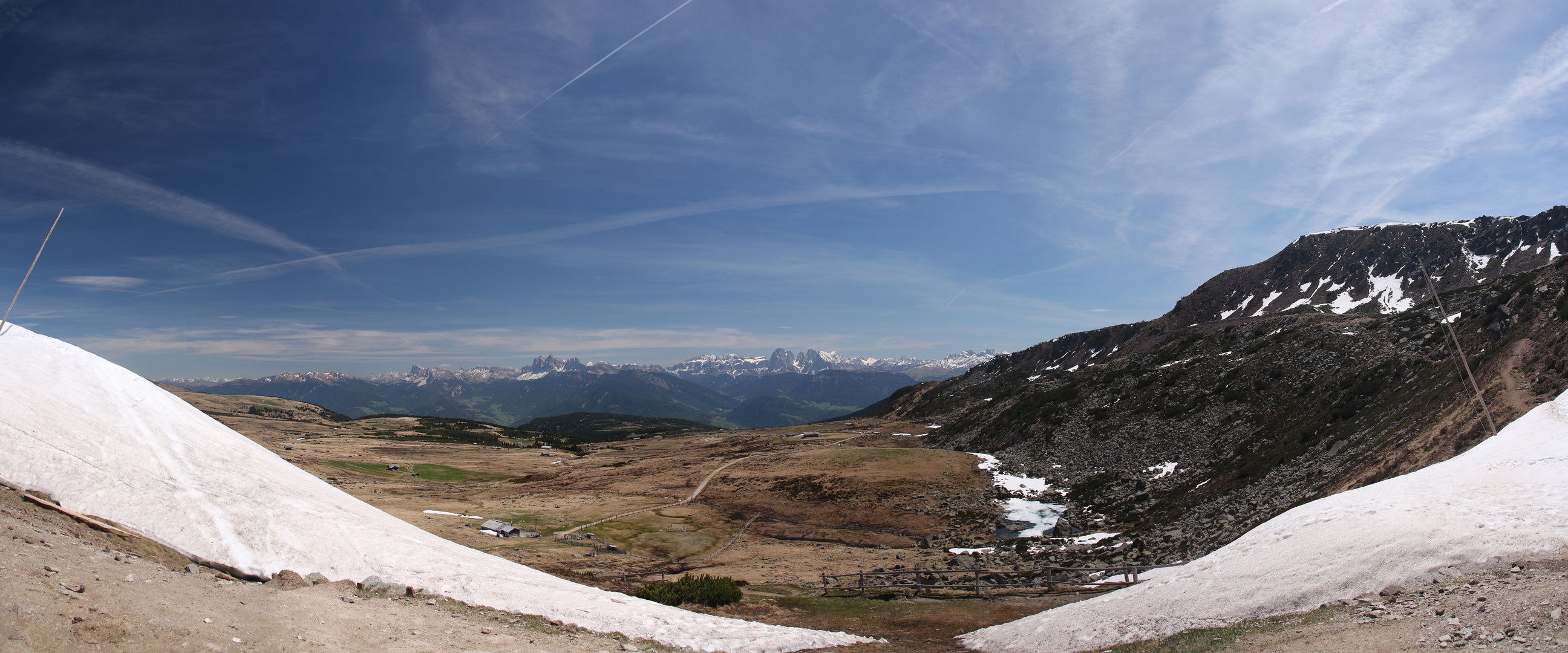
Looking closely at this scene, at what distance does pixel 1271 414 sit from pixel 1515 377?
22887 millimetres

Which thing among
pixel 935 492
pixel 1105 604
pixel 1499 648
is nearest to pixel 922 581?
pixel 1105 604

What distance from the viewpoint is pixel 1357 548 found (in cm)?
1359

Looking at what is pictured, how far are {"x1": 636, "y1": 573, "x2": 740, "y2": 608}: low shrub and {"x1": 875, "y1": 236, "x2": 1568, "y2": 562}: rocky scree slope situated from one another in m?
22.3

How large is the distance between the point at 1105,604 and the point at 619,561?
96.7ft

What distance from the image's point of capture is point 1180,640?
1318 centimetres

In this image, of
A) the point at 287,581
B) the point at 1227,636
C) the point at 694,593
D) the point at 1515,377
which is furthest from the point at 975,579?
the point at 1515,377

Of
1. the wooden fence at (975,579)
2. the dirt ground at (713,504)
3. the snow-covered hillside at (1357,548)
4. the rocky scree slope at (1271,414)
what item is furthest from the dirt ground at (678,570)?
the rocky scree slope at (1271,414)

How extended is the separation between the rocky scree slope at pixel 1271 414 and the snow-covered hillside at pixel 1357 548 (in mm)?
10847

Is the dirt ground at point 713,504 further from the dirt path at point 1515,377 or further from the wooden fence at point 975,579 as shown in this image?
the dirt path at point 1515,377

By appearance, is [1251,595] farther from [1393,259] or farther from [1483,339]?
[1393,259]

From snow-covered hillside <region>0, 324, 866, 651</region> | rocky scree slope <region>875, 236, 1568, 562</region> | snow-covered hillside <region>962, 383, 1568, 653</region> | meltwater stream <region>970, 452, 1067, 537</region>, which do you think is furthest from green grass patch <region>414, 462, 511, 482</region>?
snow-covered hillside <region>962, 383, 1568, 653</region>

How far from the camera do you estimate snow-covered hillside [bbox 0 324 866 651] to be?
33.1ft

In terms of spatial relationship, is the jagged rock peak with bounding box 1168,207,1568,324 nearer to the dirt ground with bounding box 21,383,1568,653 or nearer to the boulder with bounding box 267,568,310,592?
the dirt ground with bounding box 21,383,1568,653

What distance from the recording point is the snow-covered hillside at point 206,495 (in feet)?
33.1
